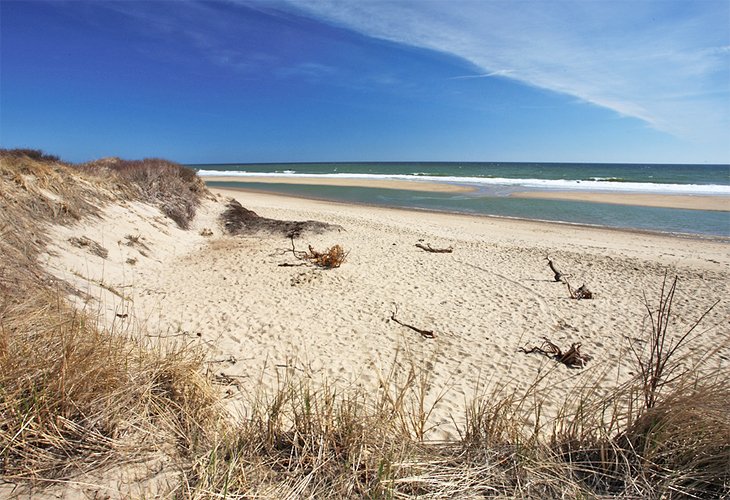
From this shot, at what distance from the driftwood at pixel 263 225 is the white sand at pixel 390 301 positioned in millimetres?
637

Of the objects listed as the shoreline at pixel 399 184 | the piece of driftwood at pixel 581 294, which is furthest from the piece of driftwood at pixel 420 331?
the shoreline at pixel 399 184

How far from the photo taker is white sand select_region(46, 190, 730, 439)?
15.1ft

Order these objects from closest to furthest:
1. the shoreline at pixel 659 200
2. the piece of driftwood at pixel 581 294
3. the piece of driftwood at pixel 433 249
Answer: the piece of driftwood at pixel 581 294 < the piece of driftwood at pixel 433 249 < the shoreline at pixel 659 200

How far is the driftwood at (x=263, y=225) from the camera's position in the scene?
1230 cm

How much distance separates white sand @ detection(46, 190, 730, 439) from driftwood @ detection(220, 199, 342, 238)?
64 cm

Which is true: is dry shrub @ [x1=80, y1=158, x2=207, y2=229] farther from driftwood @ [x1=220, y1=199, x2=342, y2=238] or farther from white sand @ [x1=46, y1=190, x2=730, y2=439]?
driftwood @ [x1=220, y1=199, x2=342, y2=238]

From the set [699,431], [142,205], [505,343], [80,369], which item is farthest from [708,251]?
[142,205]

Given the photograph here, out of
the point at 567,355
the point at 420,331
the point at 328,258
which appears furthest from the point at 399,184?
the point at 567,355

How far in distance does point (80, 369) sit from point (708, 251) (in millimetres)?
15878

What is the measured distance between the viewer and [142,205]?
11383mm

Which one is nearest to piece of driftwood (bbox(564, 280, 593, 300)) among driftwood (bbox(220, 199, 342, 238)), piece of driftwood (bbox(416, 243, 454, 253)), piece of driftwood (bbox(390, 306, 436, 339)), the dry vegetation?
piece of driftwood (bbox(390, 306, 436, 339))

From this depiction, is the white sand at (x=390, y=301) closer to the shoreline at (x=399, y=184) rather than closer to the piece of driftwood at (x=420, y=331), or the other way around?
the piece of driftwood at (x=420, y=331)

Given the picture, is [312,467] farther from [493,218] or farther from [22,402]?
[493,218]

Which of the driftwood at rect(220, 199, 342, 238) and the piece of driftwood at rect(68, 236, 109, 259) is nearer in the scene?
the piece of driftwood at rect(68, 236, 109, 259)
